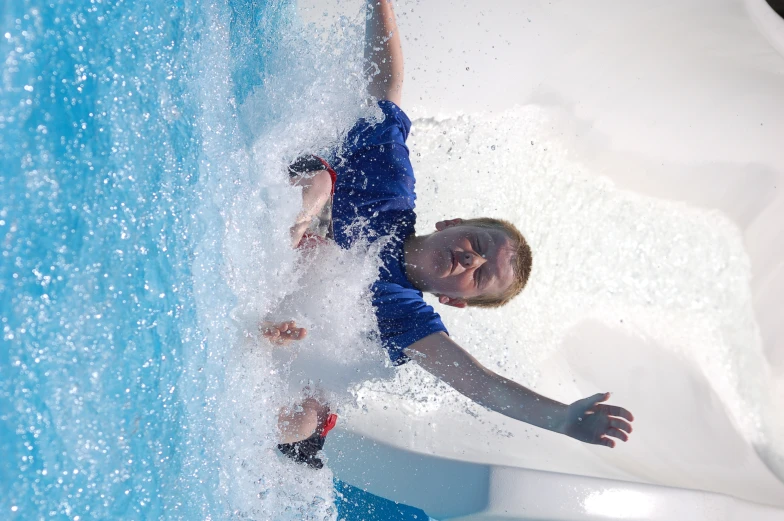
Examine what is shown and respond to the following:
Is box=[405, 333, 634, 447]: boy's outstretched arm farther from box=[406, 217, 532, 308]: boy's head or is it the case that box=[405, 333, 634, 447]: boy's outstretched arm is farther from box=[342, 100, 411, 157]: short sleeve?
box=[342, 100, 411, 157]: short sleeve

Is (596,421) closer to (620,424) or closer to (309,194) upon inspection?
(620,424)

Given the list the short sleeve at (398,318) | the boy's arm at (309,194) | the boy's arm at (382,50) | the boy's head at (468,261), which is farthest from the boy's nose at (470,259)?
the boy's arm at (382,50)

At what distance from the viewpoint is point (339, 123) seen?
3.74 ft

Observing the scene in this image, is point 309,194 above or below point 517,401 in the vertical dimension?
above

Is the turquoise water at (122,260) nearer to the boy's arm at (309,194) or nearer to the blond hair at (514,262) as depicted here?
the boy's arm at (309,194)

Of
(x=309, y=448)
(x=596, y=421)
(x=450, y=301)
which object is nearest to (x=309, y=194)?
(x=450, y=301)

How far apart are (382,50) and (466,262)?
420 mm

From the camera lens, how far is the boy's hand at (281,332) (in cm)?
92

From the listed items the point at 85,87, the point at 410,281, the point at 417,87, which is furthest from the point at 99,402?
the point at 417,87

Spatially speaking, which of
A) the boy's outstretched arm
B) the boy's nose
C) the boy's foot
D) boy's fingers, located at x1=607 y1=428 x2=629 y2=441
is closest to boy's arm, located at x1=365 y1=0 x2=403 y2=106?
the boy's nose

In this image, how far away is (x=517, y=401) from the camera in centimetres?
96

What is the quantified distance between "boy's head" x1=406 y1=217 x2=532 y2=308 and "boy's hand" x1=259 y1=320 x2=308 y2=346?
0.24 meters

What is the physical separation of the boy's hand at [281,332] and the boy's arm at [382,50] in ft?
1.56

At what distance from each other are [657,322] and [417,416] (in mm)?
Result: 706
